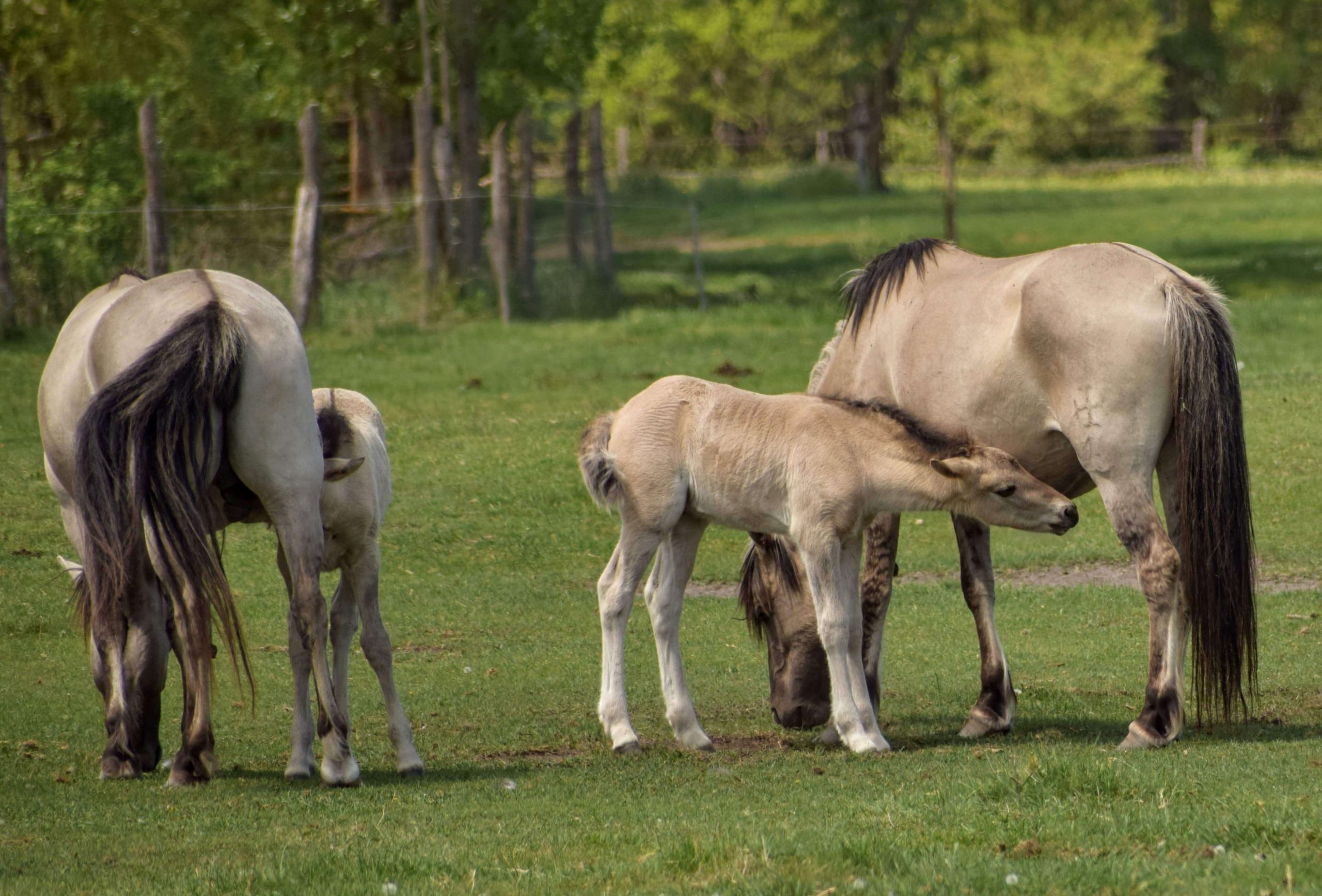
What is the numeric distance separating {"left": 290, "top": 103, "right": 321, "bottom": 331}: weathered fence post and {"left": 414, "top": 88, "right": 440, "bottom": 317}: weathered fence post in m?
1.67

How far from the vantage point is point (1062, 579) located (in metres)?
12.1

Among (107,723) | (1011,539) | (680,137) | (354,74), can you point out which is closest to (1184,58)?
(680,137)

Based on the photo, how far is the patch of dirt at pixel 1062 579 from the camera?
1152 cm

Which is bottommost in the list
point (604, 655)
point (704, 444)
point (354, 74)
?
point (604, 655)

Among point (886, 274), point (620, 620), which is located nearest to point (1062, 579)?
point (886, 274)

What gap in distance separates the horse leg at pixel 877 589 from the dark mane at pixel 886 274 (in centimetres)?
110

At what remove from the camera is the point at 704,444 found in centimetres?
749

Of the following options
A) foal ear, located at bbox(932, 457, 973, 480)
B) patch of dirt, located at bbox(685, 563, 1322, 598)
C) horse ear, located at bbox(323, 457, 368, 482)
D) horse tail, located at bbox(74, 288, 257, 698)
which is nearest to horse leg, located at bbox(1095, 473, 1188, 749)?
foal ear, located at bbox(932, 457, 973, 480)

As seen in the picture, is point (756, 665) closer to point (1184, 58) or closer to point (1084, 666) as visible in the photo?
point (1084, 666)

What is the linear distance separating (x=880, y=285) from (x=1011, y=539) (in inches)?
215

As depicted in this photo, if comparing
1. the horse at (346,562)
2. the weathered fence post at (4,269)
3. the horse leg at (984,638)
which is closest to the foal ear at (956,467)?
the horse leg at (984,638)

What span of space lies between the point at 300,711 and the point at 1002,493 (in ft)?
10.6

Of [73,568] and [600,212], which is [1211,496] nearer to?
[73,568]

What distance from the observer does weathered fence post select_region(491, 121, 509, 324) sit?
2197 centimetres
